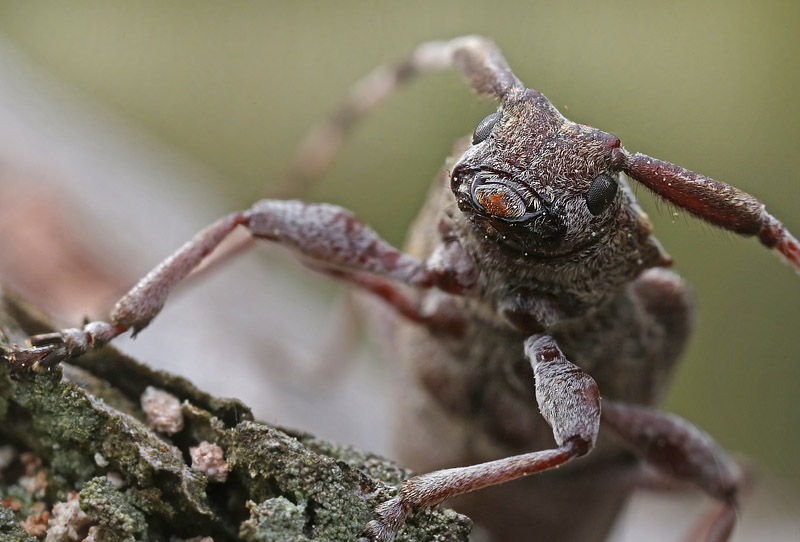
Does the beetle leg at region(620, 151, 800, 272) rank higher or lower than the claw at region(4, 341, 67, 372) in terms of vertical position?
higher

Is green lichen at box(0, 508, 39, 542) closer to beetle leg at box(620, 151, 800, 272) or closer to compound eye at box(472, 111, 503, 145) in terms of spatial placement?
compound eye at box(472, 111, 503, 145)

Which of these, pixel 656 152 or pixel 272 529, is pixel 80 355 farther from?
pixel 656 152

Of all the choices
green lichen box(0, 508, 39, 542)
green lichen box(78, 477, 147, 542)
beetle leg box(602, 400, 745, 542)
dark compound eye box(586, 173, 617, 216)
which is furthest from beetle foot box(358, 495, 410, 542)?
beetle leg box(602, 400, 745, 542)

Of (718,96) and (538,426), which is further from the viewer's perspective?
(718,96)

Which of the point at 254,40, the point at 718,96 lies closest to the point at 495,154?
the point at 718,96

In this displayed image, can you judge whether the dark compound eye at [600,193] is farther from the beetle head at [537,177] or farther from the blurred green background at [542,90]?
the blurred green background at [542,90]

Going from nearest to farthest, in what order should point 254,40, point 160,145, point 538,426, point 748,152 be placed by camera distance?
1. point 538,426
2. point 748,152
3. point 160,145
4. point 254,40
